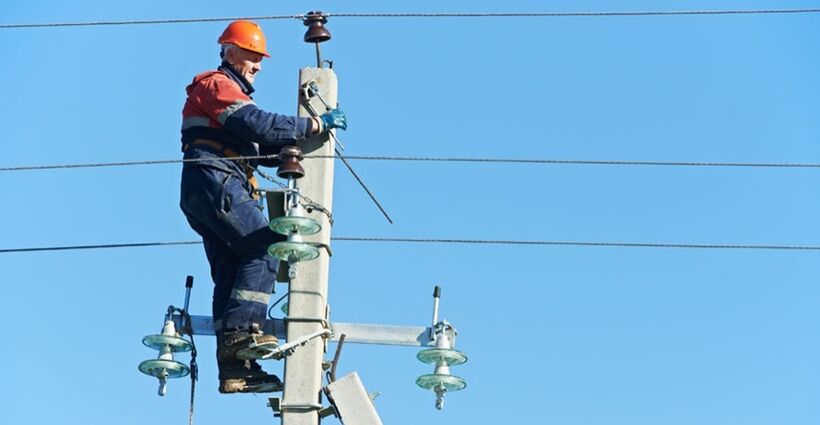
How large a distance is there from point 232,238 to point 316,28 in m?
1.26

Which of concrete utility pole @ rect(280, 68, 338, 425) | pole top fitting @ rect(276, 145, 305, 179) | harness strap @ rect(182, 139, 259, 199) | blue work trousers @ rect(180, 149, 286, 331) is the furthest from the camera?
harness strap @ rect(182, 139, 259, 199)

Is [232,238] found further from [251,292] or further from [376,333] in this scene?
[376,333]

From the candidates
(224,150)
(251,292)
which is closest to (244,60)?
(224,150)

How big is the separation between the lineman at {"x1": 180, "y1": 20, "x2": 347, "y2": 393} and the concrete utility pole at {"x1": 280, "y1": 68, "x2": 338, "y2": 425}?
13cm

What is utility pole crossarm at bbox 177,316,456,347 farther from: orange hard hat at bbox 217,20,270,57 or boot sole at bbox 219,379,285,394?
orange hard hat at bbox 217,20,270,57

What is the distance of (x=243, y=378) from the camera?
294 inches

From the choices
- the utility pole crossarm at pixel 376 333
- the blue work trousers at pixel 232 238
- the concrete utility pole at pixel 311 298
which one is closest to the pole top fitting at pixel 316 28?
the concrete utility pole at pixel 311 298

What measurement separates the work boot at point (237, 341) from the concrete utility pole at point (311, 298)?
12 centimetres

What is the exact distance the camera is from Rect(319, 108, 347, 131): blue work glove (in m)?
7.80

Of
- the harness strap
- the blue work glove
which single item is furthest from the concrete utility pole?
the harness strap

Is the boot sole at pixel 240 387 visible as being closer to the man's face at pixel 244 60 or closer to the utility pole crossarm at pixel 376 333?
the utility pole crossarm at pixel 376 333

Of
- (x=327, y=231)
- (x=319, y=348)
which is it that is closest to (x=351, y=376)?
(x=319, y=348)

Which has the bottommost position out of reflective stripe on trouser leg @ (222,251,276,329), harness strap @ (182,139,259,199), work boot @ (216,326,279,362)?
work boot @ (216,326,279,362)

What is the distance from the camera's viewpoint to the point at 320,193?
763cm
